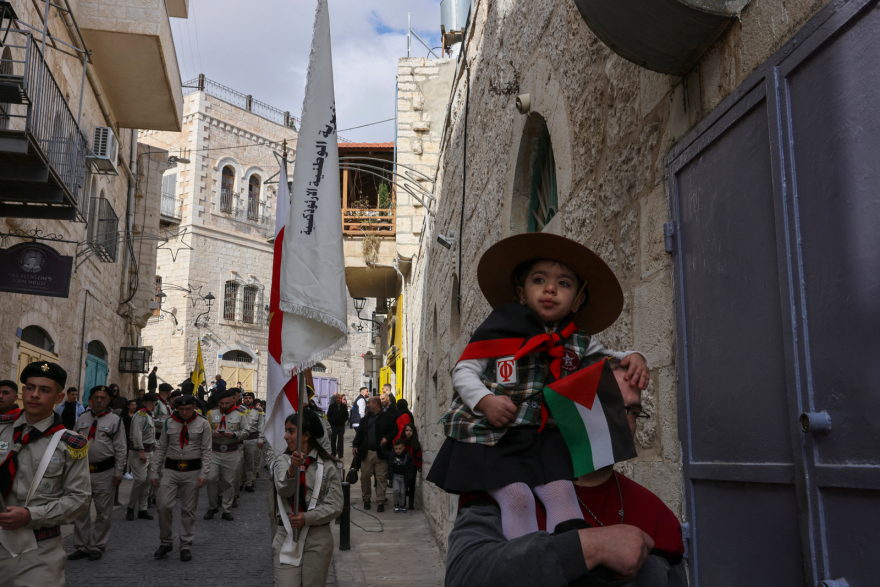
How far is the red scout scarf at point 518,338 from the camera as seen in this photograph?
1678 mm

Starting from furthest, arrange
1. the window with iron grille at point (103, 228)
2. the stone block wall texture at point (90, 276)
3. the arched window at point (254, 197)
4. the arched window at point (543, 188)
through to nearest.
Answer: the arched window at point (254, 197) → the window with iron grille at point (103, 228) → the stone block wall texture at point (90, 276) → the arched window at point (543, 188)

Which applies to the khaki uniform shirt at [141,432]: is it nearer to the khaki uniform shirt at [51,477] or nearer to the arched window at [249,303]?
the khaki uniform shirt at [51,477]

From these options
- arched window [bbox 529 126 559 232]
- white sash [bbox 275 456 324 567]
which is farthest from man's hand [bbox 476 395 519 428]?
white sash [bbox 275 456 324 567]

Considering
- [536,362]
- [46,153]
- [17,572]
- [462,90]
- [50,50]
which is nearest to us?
[536,362]

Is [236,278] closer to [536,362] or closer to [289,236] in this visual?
[289,236]

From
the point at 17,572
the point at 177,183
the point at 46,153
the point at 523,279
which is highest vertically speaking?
the point at 177,183

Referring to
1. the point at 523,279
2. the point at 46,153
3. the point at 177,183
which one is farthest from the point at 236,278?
the point at 523,279

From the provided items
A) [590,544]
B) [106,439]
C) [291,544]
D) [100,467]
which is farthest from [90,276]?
[590,544]

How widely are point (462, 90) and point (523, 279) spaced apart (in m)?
7.04

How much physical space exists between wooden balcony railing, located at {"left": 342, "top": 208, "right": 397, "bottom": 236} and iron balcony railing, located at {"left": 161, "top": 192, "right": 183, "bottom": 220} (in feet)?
64.3

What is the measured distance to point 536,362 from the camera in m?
1.70

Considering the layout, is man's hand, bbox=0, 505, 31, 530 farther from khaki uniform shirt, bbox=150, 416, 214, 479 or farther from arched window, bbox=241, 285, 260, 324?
arched window, bbox=241, 285, 260, 324

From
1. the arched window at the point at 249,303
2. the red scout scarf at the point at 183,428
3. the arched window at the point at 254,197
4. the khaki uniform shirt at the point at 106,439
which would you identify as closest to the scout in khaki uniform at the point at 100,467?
the khaki uniform shirt at the point at 106,439

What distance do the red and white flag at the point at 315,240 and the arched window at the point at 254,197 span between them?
116 ft
